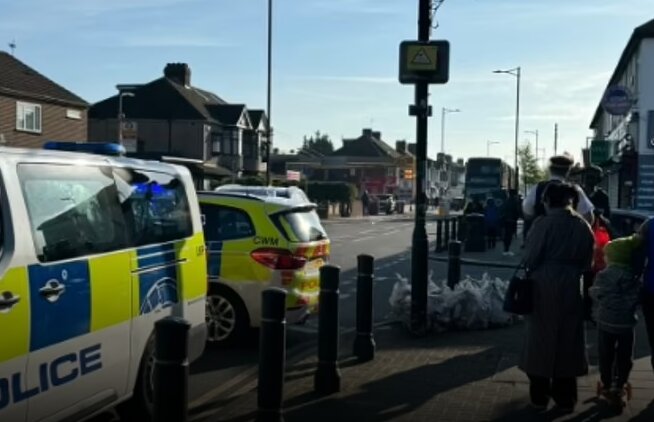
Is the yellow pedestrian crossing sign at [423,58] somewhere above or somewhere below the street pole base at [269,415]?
above

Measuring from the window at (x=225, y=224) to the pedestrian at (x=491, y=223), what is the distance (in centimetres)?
1876

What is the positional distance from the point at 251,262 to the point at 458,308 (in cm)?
248

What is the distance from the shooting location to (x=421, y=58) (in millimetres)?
9102

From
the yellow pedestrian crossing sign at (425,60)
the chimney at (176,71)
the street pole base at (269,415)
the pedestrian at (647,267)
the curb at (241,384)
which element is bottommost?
the curb at (241,384)

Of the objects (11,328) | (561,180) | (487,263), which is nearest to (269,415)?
(11,328)

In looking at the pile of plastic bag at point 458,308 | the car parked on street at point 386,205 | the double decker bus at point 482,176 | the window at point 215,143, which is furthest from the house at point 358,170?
the pile of plastic bag at point 458,308

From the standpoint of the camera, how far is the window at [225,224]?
9.47 metres

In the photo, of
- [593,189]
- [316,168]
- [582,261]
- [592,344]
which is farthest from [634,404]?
[316,168]

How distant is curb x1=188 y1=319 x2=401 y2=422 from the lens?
6.86m

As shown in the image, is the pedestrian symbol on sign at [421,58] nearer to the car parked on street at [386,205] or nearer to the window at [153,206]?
the window at [153,206]

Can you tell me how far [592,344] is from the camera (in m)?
9.23

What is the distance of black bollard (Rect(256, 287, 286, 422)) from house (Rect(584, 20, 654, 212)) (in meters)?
21.4

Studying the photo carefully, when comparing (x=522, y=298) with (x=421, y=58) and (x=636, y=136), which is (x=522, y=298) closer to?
(x=421, y=58)

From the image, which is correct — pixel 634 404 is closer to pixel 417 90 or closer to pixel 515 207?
pixel 417 90
